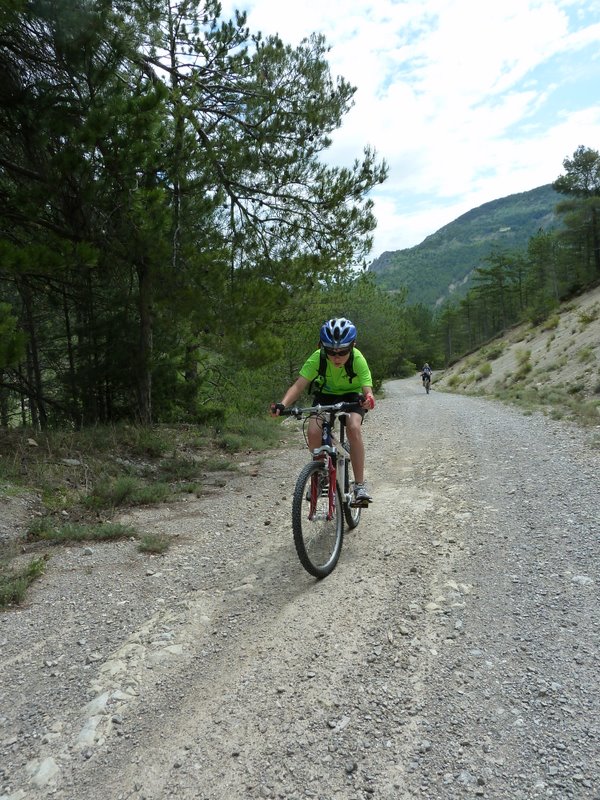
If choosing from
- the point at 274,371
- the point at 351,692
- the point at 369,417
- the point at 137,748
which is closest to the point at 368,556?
the point at 351,692

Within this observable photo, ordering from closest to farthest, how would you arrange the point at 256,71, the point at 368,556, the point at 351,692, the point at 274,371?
1. the point at 351,692
2. the point at 368,556
3. the point at 256,71
4. the point at 274,371

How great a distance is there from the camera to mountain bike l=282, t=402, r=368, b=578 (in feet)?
12.7

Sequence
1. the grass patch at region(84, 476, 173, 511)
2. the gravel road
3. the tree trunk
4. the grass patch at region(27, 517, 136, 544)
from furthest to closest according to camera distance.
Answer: the tree trunk < the grass patch at region(84, 476, 173, 511) < the grass patch at region(27, 517, 136, 544) < the gravel road

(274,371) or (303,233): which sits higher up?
(303,233)

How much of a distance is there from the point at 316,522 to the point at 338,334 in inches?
67.0

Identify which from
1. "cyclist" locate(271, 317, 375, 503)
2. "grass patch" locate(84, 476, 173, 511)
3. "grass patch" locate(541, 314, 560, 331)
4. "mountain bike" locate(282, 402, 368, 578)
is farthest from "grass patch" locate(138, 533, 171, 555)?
"grass patch" locate(541, 314, 560, 331)

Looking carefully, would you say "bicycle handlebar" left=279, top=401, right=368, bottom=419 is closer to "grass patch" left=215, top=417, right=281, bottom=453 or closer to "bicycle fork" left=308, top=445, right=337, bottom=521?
"bicycle fork" left=308, top=445, right=337, bottom=521

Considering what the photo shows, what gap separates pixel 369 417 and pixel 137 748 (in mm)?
13763

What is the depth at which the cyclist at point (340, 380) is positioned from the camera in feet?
15.0

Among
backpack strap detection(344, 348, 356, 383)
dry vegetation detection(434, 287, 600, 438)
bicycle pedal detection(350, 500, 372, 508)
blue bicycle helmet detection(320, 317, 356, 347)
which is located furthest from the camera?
dry vegetation detection(434, 287, 600, 438)

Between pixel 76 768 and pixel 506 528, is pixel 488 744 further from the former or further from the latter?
pixel 506 528

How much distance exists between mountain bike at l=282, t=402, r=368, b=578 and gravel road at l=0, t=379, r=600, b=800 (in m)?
0.20

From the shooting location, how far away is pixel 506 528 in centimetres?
471

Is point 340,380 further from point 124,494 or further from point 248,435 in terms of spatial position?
point 248,435
